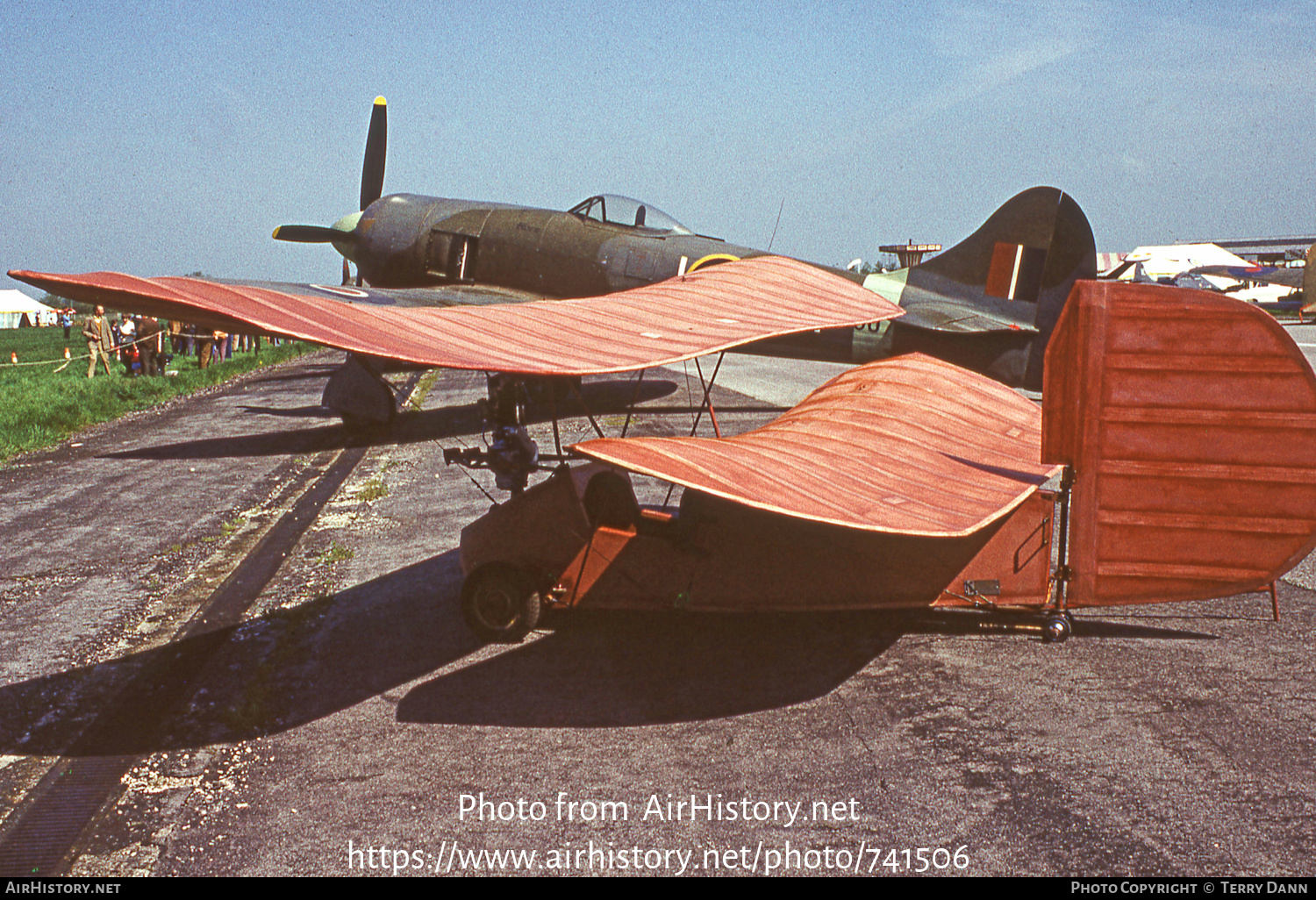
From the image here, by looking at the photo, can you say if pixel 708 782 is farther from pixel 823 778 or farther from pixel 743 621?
pixel 743 621

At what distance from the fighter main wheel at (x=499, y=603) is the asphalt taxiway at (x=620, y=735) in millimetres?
168

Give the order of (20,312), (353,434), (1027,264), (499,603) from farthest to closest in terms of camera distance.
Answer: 1. (20,312)
2. (353,434)
3. (1027,264)
4. (499,603)

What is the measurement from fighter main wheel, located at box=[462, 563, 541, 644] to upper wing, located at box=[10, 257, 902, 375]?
179 cm

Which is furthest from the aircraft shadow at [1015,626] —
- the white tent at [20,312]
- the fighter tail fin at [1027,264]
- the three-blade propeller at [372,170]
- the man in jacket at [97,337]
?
the white tent at [20,312]

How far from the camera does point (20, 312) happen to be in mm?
122125

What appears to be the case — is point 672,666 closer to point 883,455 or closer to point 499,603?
point 499,603

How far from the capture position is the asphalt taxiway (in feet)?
14.2

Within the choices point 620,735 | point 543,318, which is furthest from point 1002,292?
point 620,735

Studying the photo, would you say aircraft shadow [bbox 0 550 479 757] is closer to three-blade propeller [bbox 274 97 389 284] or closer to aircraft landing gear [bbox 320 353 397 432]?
aircraft landing gear [bbox 320 353 397 432]

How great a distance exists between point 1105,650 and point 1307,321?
54.1 metres

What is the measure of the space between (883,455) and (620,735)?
2309mm

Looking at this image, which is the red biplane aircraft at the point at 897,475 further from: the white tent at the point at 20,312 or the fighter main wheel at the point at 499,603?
the white tent at the point at 20,312

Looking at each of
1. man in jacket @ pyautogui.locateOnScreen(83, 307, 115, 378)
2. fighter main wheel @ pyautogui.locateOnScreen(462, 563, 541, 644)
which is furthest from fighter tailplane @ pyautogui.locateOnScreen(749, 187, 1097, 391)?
man in jacket @ pyautogui.locateOnScreen(83, 307, 115, 378)

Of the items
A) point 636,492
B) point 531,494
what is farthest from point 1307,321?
point 531,494
